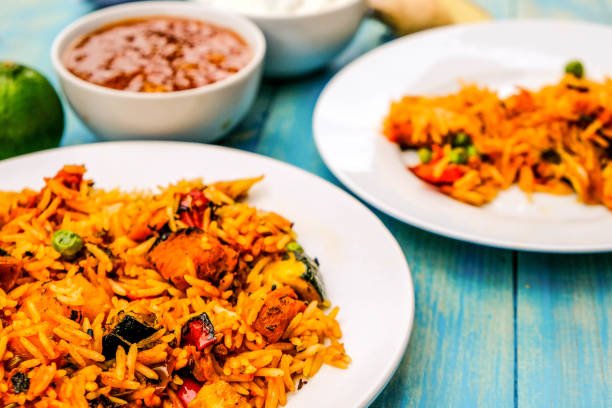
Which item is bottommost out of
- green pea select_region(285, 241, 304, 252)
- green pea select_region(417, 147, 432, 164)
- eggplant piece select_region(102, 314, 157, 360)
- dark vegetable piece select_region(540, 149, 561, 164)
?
green pea select_region(417, 147, 432, 164)

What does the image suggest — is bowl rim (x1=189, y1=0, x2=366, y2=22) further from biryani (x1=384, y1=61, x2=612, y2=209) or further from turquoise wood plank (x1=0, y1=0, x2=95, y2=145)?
turquoise wood plank (x1=0, y1=0, x2=95, y2=145)

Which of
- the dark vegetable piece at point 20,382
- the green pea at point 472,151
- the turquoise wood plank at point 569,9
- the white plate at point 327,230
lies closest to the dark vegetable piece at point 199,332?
the white plate at point 327,230

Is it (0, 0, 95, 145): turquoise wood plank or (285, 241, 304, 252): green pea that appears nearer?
(285, 241, 304, 252): green pea

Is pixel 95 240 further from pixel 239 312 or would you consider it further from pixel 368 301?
pixel 368 301

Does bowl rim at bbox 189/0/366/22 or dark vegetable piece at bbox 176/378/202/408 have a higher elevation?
bowl rim at bbox 189/0/366/22

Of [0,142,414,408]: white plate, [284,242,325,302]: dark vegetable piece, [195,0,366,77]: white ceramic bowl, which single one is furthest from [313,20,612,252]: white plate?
[284,242,325,302]: dark vegetable piece

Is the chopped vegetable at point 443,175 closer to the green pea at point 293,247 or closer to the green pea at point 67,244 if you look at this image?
the green pea at point 293,247
